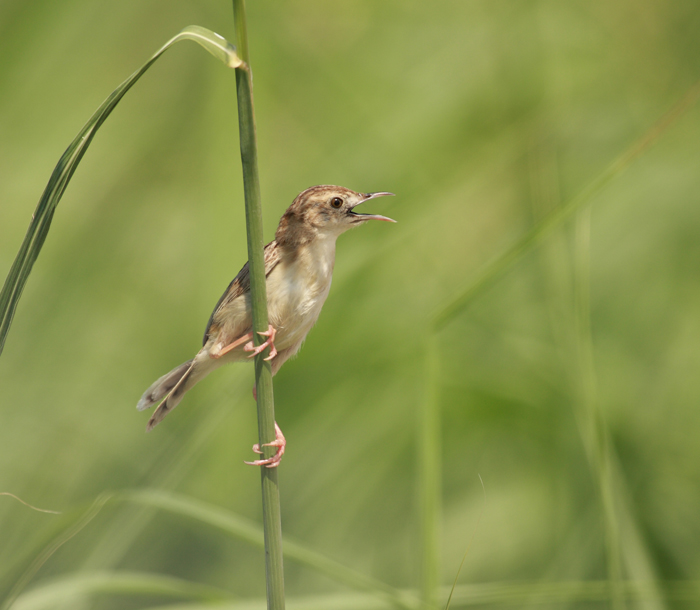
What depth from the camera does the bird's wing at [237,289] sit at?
146 cm

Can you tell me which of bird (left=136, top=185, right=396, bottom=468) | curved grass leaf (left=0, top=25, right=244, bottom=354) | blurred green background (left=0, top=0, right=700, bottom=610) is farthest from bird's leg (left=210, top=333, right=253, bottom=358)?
blurred green background (left=0, top=0, right=700, bottom=610)

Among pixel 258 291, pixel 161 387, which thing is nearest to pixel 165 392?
pixel 161 387

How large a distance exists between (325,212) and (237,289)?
30 cm

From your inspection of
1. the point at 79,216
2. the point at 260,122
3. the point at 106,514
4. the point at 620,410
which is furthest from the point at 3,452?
the point at 620,410

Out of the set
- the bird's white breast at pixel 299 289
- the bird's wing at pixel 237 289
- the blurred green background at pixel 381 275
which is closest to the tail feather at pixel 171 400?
the bird's wing at pixel 237 289

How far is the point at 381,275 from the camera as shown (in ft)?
9.42

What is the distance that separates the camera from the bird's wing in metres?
1.46

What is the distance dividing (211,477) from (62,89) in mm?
1882

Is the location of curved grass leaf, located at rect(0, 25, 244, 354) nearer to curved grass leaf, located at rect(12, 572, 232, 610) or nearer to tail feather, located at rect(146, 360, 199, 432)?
tail feather, located at rect(146, 360, 199, 432)

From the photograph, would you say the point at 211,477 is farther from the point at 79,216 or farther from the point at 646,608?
the point at 646,608

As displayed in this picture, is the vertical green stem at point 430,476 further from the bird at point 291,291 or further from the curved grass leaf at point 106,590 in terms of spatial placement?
the curved grass leaf at point 106,590

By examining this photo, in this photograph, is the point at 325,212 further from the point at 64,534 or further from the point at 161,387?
the point at 64,534

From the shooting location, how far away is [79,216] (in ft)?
10.2

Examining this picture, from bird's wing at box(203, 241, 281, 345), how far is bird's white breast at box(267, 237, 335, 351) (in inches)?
1.9
